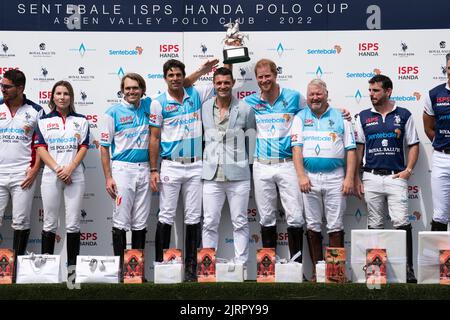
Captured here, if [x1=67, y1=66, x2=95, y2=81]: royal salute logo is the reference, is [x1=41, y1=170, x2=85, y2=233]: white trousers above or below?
below

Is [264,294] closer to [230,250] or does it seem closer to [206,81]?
[230,250]

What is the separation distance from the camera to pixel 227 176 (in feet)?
22.8

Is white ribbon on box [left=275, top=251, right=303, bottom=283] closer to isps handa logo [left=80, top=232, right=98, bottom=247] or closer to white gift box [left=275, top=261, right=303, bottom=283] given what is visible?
white gift box [left=275, top=261, right=303, bottom=283]

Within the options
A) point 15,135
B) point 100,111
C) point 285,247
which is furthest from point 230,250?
point 15,135

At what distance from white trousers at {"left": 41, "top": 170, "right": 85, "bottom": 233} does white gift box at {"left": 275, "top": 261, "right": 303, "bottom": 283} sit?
79.5 inches

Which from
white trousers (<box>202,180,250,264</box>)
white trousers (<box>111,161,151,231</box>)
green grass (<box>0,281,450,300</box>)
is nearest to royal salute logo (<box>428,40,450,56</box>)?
white trousers (<box>202,180,250,264</box>)

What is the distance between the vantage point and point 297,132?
22.8 ft

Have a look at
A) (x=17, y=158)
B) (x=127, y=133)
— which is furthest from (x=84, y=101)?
(x=17, y=158)

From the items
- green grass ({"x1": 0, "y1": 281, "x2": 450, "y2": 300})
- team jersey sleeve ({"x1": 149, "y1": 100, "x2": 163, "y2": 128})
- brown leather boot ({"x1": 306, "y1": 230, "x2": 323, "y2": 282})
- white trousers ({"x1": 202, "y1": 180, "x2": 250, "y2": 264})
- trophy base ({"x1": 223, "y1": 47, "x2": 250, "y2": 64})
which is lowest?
green grass ({"x1": 0, "y1": 281, "x2": 450, "y2": 300})

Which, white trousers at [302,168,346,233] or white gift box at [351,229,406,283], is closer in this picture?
white gift box at [351,229,406,283]

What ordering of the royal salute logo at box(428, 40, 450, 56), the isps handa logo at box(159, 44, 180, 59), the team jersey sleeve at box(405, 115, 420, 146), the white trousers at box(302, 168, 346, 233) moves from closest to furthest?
1. the white trousers at box(302, 168, 346, 233)
2. the team jersey sleeve at box(405, 115, 420, 146)
3. the royal salute logo at box(428, 40, 450, 56)
4. the isps handa logo at box(159, 44, 180, 59)

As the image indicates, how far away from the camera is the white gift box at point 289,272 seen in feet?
20.7

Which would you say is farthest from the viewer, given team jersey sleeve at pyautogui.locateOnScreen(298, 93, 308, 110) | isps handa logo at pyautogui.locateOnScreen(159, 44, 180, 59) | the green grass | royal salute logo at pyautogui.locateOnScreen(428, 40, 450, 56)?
isps handa logo at pyautogui.locateOnScreen(159, 44, 180, 59)

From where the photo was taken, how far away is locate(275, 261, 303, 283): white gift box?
6297 mm
